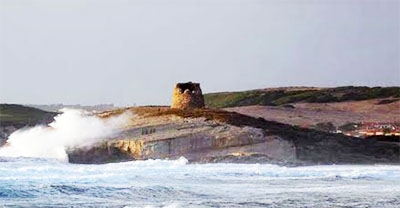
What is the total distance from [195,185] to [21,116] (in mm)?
49794

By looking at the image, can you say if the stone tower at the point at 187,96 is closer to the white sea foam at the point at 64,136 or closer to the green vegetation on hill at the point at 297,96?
the white sea foam at the point at 64,136

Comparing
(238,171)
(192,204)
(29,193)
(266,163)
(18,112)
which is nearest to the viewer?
(192,204)

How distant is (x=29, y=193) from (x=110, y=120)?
60.4 feet

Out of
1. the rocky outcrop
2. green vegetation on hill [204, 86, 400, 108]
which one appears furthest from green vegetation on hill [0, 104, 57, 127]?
the rocky outcrop

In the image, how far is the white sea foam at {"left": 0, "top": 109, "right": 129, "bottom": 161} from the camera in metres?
38.7

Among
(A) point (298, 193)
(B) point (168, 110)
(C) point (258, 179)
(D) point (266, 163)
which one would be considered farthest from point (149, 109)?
(A) point (298, 193)

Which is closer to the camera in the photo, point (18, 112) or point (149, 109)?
point (149, 109)

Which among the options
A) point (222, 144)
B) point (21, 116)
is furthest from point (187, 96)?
point (21, 116)

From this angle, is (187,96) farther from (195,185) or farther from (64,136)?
Answer: (195,185)

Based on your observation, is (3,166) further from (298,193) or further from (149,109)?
(298,193)

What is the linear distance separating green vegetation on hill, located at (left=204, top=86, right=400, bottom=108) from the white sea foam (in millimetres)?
33072

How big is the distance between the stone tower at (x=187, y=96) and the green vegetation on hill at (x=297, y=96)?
33339 millimetres

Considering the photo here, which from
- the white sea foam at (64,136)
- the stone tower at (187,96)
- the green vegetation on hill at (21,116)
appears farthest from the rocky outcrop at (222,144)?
the green vegetation on hill at (21,116)

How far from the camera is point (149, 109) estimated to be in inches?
1609
